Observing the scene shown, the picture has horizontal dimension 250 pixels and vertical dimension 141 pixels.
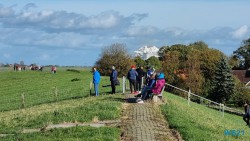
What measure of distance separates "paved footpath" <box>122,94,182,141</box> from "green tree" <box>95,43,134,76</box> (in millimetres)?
57505

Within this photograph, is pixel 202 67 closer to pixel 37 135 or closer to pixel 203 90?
pixel 203 90

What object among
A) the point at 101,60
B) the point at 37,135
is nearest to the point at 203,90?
the point at 101,60

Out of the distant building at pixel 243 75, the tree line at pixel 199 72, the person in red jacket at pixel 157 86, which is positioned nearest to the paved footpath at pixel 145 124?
the person in red jacket at pixel 157 86

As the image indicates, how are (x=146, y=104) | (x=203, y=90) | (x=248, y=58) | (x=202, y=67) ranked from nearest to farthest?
(x=146, y=104), (x=203, y=90), (x=202, y=67), (x=248, y=58)

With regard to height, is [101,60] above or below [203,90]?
above

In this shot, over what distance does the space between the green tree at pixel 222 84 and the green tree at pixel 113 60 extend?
16.0m

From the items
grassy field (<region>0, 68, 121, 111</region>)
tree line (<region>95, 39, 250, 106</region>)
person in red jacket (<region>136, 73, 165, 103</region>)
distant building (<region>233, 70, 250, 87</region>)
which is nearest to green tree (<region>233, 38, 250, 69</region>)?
distant building (<region>233, 70, 250, 87</region>)

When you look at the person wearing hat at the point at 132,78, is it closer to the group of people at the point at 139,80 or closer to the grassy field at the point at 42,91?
the group of people at the point at 139,80

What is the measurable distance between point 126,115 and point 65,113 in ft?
7.93

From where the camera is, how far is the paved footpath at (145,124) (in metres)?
15.2

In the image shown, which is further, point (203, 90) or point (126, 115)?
point (203, 90)

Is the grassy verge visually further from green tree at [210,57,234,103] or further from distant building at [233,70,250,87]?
distant building at [233,70,250,87]

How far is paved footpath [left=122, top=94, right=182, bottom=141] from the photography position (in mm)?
15202

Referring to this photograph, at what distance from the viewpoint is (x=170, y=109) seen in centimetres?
2130
